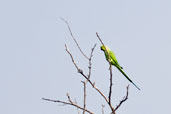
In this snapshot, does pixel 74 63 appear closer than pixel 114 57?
Yes

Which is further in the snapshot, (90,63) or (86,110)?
(90,63)

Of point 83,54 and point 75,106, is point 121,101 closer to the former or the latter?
point 75,106

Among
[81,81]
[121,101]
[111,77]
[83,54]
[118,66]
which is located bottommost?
[121,101]

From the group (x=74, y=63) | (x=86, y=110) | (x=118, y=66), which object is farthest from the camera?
(x=118, y=66)

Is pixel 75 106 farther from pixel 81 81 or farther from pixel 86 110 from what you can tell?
pixel 81 81

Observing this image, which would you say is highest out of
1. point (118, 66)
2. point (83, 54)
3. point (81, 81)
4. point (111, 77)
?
point (118, 66)

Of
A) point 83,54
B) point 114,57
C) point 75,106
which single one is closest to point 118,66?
point 114,57

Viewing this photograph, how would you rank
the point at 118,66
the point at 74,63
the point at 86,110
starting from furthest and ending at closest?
the point at 118,66, the point at 74,63, the point at 86,110

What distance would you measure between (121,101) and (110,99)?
15 cm

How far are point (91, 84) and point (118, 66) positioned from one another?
229 centimetres

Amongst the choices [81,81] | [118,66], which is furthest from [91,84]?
[118,66]

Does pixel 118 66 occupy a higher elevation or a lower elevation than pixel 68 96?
higher

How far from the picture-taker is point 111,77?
145 inches

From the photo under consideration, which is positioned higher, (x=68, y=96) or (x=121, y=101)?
(x=68, y=96)
